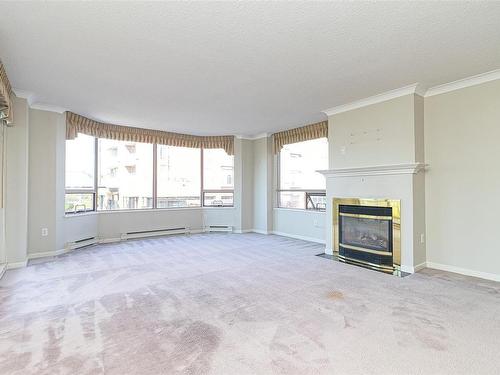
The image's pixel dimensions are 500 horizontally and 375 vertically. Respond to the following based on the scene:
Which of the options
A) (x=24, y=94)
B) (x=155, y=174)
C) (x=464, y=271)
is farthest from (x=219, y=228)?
(x=464, y=271)

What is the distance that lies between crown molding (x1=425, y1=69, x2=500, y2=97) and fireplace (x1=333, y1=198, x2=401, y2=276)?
5.14 feet

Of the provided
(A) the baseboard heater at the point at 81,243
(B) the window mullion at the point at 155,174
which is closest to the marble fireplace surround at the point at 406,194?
(B) the window mullion at the point at 155,174

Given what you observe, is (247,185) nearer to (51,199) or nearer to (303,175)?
(303,175)

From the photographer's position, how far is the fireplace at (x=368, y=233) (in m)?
3.96

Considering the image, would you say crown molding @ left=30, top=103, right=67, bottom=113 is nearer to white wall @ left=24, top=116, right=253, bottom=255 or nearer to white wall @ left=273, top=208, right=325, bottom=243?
white wall @ left=24, top=116, right=253, bottom=255

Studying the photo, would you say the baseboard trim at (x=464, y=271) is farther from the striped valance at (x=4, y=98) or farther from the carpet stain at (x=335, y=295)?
the striped valance at (x=4, y=98)

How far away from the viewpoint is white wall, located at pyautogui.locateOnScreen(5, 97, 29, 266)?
398cm

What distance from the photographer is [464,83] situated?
3.61m

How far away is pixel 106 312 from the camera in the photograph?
8.42 ft

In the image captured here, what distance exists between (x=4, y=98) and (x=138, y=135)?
3.00m

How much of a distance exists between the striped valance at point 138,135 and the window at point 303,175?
1418mm

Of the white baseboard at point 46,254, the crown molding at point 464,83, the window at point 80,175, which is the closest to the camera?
the crown molding at point 464,83

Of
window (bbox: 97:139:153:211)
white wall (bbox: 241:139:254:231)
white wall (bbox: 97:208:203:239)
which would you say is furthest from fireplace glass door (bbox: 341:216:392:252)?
window (bbox: 97:139:153:211)

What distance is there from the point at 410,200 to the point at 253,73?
2.61 metres
